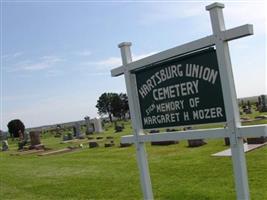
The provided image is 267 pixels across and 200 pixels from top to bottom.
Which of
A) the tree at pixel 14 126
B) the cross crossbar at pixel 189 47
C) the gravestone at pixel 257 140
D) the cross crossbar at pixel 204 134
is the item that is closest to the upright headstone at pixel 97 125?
the gravestone at pixel 257 140

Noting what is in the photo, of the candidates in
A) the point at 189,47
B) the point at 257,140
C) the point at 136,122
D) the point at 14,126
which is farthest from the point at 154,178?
the point at 14,126

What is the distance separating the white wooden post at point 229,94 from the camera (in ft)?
14.4

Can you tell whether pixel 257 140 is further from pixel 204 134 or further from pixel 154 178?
pixel 204 134

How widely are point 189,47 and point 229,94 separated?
2.61 ft

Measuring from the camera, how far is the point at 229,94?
4.40 meters

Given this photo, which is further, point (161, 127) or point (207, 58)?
point (161, 127)

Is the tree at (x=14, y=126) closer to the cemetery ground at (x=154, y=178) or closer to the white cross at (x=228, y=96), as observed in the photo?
the cemetery ground at (x=154, y=178)

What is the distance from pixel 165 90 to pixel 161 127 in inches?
20.1

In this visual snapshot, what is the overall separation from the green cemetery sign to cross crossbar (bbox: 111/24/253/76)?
0.07 metres

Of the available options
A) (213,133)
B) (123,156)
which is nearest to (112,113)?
(123,156)

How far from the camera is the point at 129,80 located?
5.79m

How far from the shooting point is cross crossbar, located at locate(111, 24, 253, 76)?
13.5ft

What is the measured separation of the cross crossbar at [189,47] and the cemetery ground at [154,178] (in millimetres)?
3580

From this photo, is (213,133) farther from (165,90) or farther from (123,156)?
(123,156)
